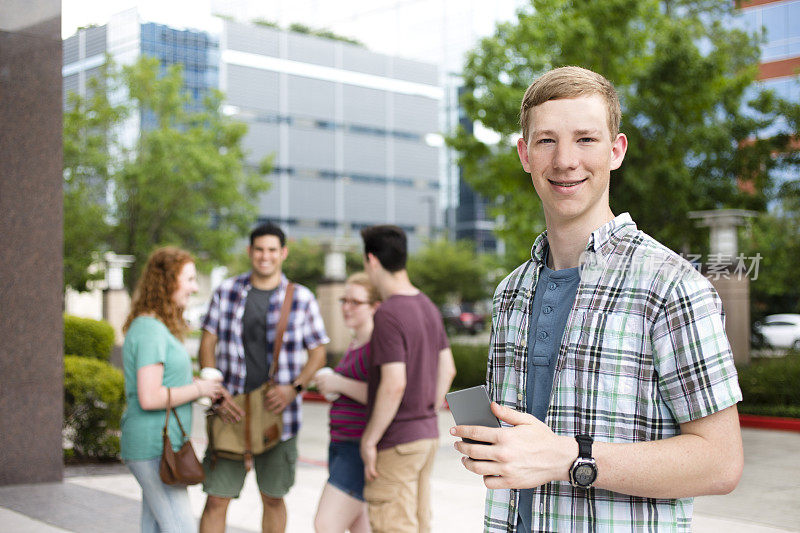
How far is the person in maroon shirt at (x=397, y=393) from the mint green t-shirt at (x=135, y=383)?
0.87m

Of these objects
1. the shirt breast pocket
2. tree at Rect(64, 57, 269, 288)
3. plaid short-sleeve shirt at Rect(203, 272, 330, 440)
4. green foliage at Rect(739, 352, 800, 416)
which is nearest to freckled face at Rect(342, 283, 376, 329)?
plaid short-sleeve shirt at Rect(203, 272, 330, 440)

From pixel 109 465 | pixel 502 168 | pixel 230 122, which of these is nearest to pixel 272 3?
pixel 230 122

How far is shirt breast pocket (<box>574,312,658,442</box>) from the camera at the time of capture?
1448mm

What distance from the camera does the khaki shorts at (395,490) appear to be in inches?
150

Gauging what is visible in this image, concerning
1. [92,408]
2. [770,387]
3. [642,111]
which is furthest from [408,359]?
[642,111]

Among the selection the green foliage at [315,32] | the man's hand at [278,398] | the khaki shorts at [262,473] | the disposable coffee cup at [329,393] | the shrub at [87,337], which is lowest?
the khaki shorts at [262,473]

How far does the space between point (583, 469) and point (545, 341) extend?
32 cm

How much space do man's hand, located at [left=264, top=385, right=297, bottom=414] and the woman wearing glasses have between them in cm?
46

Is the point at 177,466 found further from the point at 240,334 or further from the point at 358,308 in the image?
the point at 358,308

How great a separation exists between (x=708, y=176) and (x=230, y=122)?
17.5 meters

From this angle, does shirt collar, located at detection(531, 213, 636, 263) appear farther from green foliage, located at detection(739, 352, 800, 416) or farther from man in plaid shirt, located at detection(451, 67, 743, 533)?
green foliage, located at detection(739, 352, 800, 416)

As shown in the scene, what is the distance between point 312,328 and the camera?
490 cm

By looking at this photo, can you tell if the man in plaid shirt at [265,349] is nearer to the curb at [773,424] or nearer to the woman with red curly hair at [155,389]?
the woman with red curly hair at [155,389]

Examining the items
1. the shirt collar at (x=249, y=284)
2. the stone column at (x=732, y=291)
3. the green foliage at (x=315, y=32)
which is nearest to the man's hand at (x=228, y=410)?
the shirt collar at (x=249, y=284)
